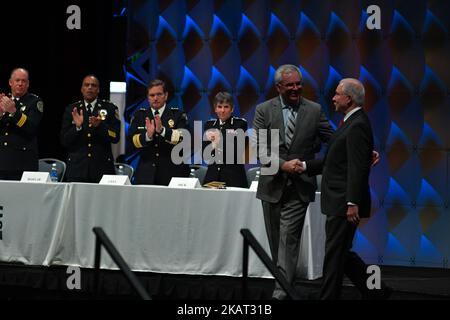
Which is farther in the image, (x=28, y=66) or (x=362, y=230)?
(x=28, y=66)

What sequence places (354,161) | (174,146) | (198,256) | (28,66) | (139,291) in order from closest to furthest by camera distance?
(139,291), (354,161), (198,256), (174,146), (28,66)

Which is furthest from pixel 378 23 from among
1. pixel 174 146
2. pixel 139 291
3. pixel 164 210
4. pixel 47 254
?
pixel 139 291

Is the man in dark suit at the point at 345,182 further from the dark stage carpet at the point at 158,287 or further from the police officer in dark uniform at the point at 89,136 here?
the police officer in dark uniform at the point at 89,136

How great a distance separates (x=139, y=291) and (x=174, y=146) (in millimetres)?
3508

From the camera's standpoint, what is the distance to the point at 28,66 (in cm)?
1024

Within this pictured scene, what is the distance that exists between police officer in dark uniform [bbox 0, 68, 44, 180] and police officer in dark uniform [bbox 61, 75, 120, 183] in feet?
0.95

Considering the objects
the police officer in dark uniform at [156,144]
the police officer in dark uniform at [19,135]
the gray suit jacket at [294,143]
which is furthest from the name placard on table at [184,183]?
the police officer in dark uniform at [19,135]

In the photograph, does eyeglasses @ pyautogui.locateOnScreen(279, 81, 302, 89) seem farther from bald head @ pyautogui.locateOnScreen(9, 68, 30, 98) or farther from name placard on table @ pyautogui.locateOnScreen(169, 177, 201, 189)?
bald head @ pyautogui.locateOnScreen(9, 68, 30, 98)

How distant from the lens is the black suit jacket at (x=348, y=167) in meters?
5.44

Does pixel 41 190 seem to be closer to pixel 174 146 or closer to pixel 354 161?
pixel 174 146

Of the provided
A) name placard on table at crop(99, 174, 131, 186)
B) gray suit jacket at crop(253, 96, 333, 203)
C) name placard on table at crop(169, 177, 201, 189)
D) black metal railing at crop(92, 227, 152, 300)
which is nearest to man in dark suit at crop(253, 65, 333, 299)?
gray suit jacket at crop(253, 96, 333, 203)

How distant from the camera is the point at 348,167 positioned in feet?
18.0

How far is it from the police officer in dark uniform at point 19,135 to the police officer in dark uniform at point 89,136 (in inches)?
11.4

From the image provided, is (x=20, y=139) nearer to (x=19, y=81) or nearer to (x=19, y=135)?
(x=19, y=135)
